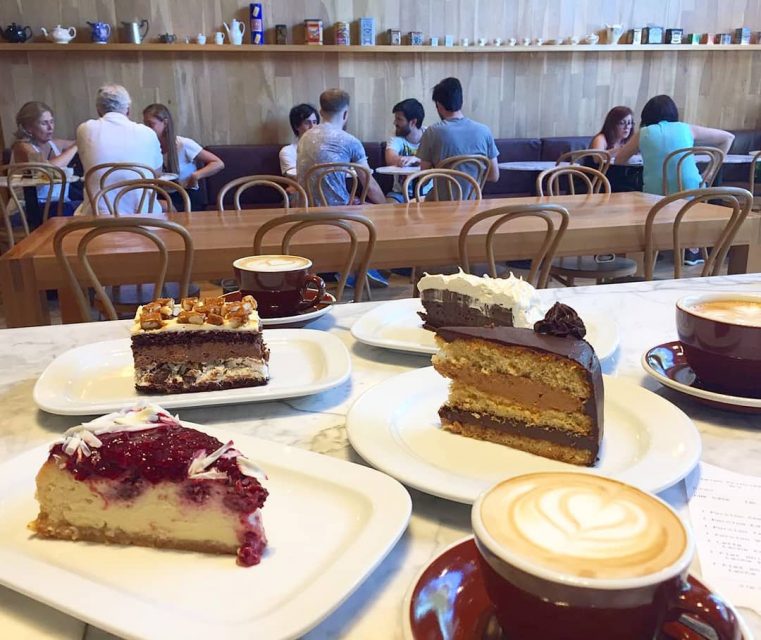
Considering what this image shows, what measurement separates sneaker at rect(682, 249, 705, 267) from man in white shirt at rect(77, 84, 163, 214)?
13.3 feet

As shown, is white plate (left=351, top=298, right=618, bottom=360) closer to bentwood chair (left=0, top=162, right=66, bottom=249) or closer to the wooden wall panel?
bentwood chair (left=0, top=162, right=66, bottom=249)

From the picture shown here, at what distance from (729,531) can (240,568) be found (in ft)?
1.75

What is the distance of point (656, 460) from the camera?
0.85m

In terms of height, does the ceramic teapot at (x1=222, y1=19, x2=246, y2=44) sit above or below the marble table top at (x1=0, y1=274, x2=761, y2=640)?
above

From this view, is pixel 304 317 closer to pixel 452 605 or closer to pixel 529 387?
pixel 529 387

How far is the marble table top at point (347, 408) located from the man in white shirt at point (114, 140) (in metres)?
3.08

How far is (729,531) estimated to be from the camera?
76 cm

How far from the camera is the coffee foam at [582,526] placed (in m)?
0.50

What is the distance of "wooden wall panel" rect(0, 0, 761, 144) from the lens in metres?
6.07

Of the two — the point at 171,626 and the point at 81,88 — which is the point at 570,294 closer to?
the point at 171,626

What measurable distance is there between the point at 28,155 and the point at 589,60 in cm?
543

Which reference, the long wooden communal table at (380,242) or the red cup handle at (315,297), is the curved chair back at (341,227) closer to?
the long wooden communal table at (380,242)

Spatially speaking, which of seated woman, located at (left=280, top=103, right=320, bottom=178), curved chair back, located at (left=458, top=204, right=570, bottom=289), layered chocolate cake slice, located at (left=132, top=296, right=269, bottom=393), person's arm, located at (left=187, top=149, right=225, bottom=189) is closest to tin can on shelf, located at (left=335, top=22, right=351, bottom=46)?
seated woman, located at (left=280, top=103, right=320, bottom=178)

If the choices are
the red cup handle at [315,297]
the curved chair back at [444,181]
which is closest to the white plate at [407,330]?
the red cup handle at [315,297]
